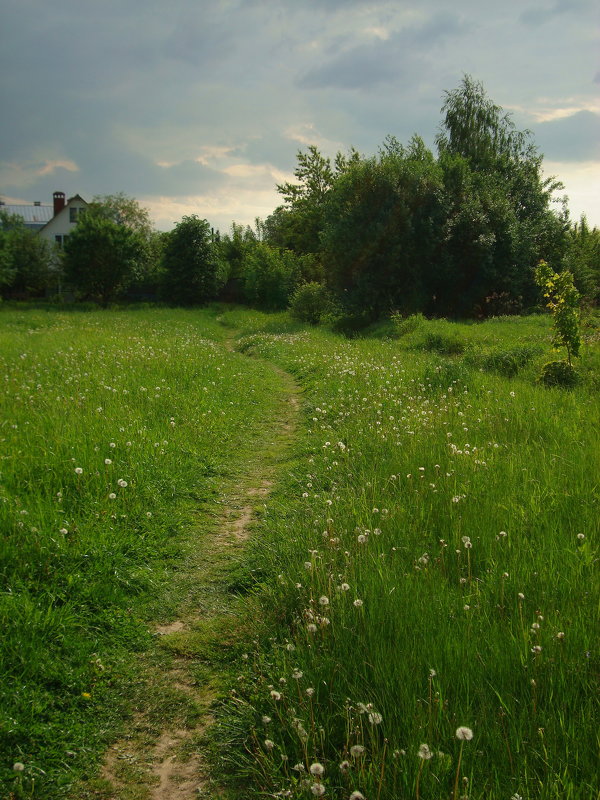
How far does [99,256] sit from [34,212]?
54.2 meters

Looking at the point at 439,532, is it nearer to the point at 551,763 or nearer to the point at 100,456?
the point at 551,763

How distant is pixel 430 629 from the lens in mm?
3322

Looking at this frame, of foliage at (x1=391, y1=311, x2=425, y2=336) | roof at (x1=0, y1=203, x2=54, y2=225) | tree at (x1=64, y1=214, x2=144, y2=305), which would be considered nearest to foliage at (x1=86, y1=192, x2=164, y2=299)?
tree at (x1=64, y1=214, x2=144, y2=305)

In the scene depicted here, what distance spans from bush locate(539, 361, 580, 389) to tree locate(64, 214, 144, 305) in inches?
1745

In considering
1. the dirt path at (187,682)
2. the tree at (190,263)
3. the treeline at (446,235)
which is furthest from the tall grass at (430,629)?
the tree at (190,263)

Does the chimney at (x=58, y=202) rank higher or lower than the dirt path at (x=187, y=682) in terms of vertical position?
higher

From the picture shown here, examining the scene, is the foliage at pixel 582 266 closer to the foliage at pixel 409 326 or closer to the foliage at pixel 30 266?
the foliage at pixel 409 326

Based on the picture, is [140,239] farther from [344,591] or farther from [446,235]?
[344,591]

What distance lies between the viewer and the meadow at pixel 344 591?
2.69m

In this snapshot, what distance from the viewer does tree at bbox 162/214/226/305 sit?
160ft

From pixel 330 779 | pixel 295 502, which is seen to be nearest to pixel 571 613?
pixel 330 779

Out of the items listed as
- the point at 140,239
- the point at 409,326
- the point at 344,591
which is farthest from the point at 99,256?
the point at 344,591

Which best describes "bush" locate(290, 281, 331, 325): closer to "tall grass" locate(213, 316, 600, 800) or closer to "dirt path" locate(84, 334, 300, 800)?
"tall grass" locate(213, 316, 600, 800)

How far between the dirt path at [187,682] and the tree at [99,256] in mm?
46627
